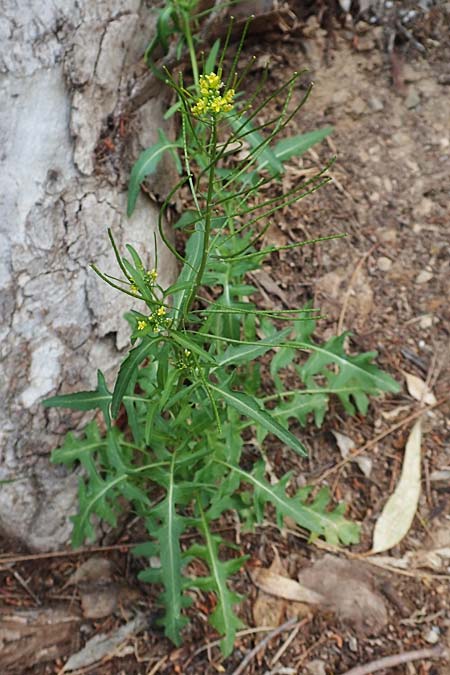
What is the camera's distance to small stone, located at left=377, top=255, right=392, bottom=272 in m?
3.88

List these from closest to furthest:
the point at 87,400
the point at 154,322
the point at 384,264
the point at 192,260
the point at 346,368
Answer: the point at 154,322
the point at 192,260
the point at 87,400
the point at 346,368
the point at 384,264

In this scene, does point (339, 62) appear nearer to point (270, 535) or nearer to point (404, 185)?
point (404, 185)

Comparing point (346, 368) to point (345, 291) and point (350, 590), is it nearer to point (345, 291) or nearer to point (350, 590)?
point (345, 291)

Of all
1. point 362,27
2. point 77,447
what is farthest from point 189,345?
point 362,27

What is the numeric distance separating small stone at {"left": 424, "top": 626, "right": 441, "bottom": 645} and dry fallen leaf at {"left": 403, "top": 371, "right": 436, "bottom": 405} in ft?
3.56

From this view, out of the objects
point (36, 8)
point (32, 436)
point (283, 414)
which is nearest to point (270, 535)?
point (283, 414)

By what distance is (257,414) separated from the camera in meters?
2.35

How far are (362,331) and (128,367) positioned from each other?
72.9 inches

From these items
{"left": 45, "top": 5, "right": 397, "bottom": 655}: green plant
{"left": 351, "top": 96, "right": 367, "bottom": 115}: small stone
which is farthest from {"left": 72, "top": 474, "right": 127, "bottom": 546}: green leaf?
{"left": 351, "top": 96, "right": 367, "bottom": 115}: small stone

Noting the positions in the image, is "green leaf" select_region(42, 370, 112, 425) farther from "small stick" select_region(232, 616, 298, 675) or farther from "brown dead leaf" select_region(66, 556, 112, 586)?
"small stick" select_region(232, 616, 298, 675)

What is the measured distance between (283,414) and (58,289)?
1.19 metres

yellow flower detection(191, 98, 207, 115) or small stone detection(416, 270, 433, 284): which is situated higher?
yellow flower detection(191, 98, 207, 115)

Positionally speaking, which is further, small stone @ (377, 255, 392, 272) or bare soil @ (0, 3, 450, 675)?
small stone @ (377, 255, 392, 272)

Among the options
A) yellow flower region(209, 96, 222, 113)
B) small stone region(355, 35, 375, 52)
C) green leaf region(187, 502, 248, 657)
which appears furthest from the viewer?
small stone region(355, 35, 375, 52)
